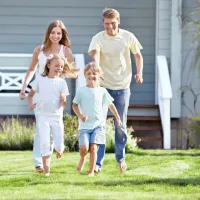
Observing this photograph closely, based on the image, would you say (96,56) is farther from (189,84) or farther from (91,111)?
(189,84)

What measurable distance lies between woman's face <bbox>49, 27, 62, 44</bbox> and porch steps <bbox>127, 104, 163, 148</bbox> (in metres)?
5.30

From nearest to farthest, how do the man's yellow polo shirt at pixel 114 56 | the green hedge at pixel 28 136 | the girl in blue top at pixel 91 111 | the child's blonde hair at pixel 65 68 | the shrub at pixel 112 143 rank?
the girl in blue top at pixel 91 111
the child's blonde hair at pixel 65 68
the man's yellow polo shirt at pixel 114 56
the shrub at pixel 112 143
the green hedge at pixel 28 136

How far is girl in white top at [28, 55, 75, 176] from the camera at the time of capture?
830cm

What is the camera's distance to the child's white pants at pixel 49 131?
8297 mm

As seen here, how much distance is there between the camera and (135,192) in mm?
6992

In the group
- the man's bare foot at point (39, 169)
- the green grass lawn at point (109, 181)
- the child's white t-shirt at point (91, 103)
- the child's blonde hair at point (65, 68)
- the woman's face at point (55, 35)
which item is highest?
the woman's face at point (55, 35)

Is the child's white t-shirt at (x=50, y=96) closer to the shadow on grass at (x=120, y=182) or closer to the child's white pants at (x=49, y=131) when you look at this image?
the child's white pants at (x=49, y=131)

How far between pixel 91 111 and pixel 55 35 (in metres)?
1.00

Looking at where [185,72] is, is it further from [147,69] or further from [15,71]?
[15,71]

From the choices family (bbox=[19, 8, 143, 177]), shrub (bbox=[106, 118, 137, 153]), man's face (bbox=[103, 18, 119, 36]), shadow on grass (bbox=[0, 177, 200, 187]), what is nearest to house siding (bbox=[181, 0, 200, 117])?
shrub (bbox=[106, 118, 137, 153])

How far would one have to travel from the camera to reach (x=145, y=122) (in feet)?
46.5

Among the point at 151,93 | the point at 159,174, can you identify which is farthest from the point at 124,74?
the point at 151,93

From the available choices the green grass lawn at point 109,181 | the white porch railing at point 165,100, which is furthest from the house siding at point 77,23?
the green grass lawn at point 109,181

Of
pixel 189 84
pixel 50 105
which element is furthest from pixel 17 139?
pixel 50 105
